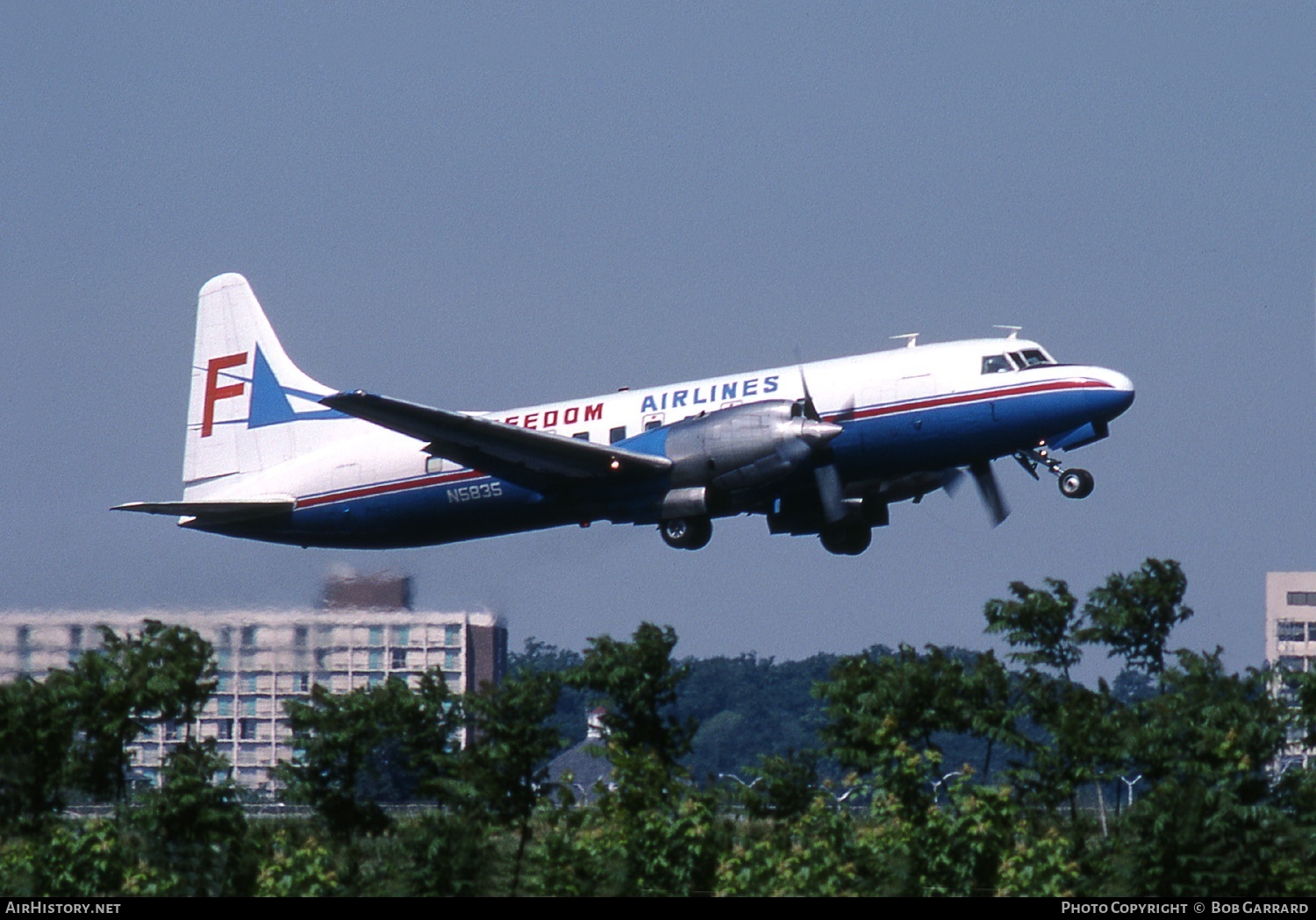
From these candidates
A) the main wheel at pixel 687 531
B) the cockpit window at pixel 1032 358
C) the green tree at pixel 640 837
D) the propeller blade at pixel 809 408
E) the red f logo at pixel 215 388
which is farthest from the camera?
the red f logo at pixel 215 388

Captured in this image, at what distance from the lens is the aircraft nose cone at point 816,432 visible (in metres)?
40.4

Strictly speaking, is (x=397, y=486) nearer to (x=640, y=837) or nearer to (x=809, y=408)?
(x=809, y=408)

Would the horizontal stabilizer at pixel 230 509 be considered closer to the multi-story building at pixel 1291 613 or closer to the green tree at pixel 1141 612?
the green tree at pixel 1141 612

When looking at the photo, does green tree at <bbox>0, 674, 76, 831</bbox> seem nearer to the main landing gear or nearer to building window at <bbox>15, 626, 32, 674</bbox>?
building window at <bbox>15, 626, 32, 674</bbox>

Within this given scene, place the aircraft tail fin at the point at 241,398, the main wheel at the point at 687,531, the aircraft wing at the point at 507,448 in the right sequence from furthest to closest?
the aircraft tail fin at the point at 241,398, the main wheel at the point at 687,531, the aircraft wing at the point at 507,448

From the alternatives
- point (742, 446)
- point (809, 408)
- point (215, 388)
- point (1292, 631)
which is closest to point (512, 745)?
point (742, 446)

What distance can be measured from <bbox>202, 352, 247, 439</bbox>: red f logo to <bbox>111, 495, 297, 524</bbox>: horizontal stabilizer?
146 inches

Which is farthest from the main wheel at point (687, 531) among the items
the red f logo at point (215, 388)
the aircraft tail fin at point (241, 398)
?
the red f logo at point (215, 388)

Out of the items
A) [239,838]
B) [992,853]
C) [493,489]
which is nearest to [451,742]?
[493,489]

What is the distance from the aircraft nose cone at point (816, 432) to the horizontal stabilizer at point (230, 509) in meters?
13.7

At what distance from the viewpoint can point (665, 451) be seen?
140ft

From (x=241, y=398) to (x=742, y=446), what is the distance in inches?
642

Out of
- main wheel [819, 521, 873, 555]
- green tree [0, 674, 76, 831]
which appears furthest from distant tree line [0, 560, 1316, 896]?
main wheel [819, 521, 873, 555]

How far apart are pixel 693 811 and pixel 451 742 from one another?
1598 cm
